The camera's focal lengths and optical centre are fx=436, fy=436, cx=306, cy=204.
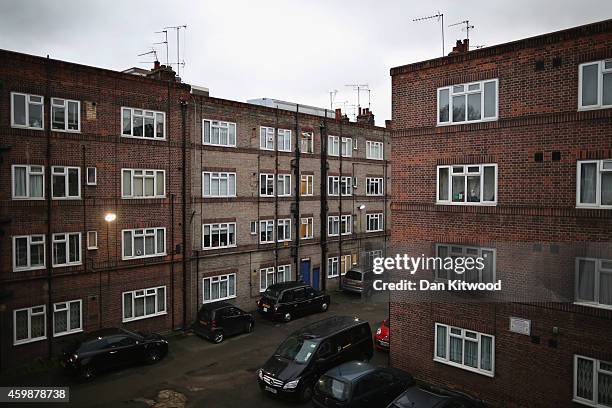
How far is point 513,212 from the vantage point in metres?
12.1

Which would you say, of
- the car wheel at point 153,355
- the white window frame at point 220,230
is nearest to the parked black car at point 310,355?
the car wheel at point 153,355

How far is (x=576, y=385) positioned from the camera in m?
11.1

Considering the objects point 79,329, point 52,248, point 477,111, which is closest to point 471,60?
point 477,111

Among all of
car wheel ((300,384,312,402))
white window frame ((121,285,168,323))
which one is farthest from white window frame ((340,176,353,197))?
car wheel ((300,384,312,402))

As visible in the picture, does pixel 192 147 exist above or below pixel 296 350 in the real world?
above

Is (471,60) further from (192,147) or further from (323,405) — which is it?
(192,147)

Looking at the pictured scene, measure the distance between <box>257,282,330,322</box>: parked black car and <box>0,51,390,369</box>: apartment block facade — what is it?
6.51ft

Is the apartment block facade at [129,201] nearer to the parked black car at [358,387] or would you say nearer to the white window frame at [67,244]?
the white window frame at [67,244]

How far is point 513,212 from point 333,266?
691 inches

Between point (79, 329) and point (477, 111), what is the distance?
16.6 m

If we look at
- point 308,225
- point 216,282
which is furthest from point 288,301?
point 308,225

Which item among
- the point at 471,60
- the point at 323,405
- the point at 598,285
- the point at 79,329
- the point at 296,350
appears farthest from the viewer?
the point at 79,329

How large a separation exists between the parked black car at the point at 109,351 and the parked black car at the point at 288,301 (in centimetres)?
595

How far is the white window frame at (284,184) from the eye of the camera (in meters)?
24.7
